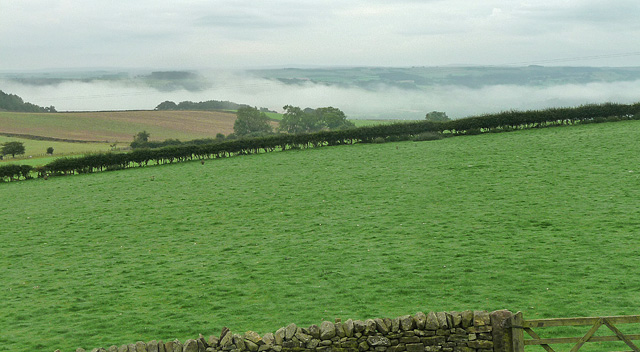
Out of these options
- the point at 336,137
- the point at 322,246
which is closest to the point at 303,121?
the point at 336,137

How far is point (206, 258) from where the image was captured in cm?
2217

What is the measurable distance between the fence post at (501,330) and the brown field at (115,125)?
326 ft

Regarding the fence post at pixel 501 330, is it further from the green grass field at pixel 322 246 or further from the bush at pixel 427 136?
the bush at pixel 427 136

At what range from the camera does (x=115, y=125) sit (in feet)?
378

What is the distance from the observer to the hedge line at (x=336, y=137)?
52.3 m

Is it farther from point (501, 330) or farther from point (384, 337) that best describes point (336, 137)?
point (501, 330)

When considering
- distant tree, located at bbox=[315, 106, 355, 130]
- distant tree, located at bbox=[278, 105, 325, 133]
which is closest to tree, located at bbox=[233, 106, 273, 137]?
distant tree, located at bbox=[278, 105, 325, 133]

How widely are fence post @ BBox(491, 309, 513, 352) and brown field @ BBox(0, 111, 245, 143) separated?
326 ft

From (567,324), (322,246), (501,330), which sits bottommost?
(322,246)

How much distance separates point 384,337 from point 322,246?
12130mm

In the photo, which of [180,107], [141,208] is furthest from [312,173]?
[180,107]

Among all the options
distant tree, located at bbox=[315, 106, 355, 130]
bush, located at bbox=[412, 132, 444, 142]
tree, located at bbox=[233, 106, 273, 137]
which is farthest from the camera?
distant tree, located at bbox=[315, 106, 355, 130]

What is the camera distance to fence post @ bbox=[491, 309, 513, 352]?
33.2 feet

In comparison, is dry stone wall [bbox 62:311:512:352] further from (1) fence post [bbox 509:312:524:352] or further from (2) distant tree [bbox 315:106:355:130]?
(2) distant tree [bbox 315:106:355:130]
